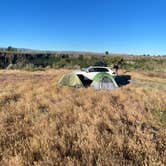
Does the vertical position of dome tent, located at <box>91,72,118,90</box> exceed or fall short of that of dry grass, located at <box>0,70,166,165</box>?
it exceeds it

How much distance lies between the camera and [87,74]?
20.4 m

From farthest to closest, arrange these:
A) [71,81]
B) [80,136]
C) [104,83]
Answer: [71,81] → [104,83] → [80,136]

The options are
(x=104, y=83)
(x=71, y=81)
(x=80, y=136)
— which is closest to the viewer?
(x=80, y=136)

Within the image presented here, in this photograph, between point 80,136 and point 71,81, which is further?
point 71,81

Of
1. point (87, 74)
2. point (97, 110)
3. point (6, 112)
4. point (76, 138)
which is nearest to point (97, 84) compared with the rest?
point (87, 74)

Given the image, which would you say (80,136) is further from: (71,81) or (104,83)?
(71,81)

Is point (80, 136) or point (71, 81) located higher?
point (71, 81)

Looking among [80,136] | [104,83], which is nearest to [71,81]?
[104,83]

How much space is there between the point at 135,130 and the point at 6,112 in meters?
4.58

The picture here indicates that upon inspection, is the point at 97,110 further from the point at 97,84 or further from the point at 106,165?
the point at 97,84

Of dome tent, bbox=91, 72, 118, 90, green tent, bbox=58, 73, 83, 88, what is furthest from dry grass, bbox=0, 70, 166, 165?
green tent, bbox=58, 73, 83, 88

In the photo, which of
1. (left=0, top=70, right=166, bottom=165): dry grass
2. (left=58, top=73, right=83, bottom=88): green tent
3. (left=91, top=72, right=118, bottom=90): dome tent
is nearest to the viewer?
(left=0, top=70, right=166, bottom=165): dry grass

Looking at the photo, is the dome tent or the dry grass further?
the dome tent

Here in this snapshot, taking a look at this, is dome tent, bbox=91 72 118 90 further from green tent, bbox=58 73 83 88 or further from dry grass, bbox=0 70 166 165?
dry grass, bbox=0 70 166 165
